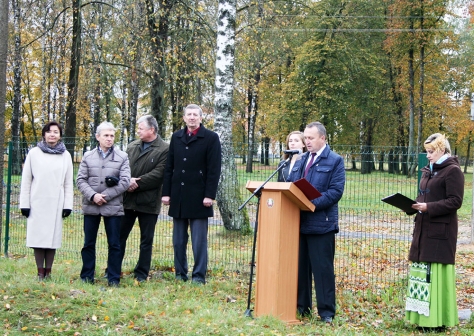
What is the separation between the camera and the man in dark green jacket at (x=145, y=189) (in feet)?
25.1

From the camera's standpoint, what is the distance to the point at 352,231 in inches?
370

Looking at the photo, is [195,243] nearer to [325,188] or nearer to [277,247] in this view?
[277,247]

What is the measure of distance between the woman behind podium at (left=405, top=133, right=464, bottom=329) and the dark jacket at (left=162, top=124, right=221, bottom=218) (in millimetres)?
2580

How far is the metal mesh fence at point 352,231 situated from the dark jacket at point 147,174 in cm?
122

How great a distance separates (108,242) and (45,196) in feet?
3.15

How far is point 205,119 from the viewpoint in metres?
16.2

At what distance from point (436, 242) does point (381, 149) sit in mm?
2083

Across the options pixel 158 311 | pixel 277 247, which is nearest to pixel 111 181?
pixel 158 311

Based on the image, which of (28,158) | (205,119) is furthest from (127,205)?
(205,119)

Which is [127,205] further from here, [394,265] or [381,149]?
[394,265]

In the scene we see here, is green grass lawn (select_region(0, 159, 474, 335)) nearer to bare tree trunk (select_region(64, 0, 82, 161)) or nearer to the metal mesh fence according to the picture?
the metal mesh fence

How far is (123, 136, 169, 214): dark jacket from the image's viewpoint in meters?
7.63

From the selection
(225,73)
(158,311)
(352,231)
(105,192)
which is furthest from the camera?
(225,73)

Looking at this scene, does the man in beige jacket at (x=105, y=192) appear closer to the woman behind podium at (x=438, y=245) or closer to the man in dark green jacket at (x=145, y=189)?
the man in dark green jacket at (x=145, y=189)
